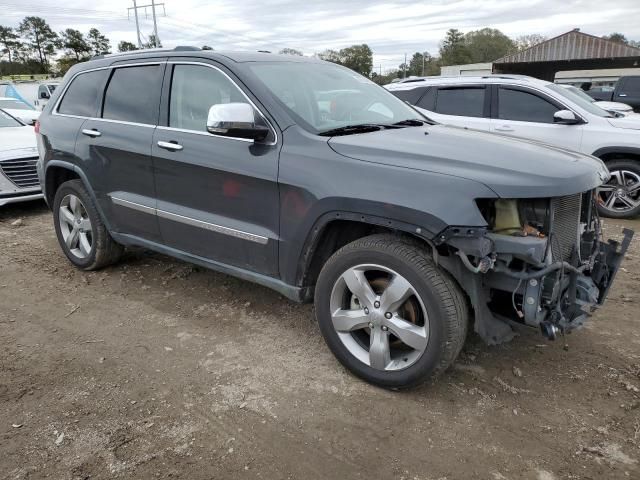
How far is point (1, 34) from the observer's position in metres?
79.7

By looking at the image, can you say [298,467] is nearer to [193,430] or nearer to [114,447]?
[193,430]

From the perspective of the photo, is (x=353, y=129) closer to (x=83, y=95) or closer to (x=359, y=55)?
(x=83, y=95)

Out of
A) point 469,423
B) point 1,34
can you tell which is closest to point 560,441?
point 469,423

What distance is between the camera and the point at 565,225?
2814 mm

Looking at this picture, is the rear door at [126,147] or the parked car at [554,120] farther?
the parked car at [554,120]

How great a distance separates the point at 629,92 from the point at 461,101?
427 inches

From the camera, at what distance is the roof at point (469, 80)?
7.19 metres

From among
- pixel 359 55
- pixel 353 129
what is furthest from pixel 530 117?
pixel 359 55

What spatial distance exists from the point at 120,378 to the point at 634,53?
36750 mm

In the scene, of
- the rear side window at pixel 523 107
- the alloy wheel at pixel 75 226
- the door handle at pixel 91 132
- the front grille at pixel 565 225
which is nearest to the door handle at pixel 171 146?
the door handle at pixel 91 132

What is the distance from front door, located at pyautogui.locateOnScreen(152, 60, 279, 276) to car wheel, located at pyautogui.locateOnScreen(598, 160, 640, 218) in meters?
5.28

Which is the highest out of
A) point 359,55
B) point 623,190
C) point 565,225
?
point 359,55

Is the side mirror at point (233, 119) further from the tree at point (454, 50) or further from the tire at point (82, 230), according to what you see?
the tree at point (454, 50)

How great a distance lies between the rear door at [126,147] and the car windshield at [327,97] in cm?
98
